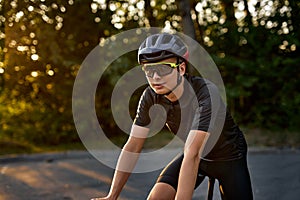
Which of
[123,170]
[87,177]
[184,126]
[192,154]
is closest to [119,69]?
[87,177]

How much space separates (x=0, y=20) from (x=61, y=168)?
10.1 ft

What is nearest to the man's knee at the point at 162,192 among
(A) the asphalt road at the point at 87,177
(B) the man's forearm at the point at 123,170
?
(B) the man's forearm at the point at 123,170

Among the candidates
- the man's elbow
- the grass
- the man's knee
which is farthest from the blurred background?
the man's elbow

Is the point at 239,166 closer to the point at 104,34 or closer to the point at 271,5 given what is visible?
the point at 271,5

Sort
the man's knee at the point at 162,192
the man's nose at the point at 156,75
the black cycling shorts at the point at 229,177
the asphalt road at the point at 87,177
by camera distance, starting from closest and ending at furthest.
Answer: the man's nose at the point at 156,75 → the man's knee at the point at 162,192 → the black cycling shorts at the point at 229,177 → the asphalt road at the point at 87,177

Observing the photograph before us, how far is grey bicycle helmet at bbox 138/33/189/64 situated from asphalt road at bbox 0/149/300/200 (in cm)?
304

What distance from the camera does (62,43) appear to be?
11.9m

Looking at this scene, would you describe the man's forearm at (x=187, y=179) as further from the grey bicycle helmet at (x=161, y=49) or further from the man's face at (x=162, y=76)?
the grey bicycle helmet at (x=161, y=49)

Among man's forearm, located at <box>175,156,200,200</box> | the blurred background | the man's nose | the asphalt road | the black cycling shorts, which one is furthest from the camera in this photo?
the blurred background

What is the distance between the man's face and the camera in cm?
300

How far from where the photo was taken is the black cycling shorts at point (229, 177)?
330cm

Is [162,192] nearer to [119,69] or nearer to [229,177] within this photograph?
[229,177]

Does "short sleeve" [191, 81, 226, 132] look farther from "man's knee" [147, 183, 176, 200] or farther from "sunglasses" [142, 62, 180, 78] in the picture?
A: "man's knee" [147, 183, 176, 200]

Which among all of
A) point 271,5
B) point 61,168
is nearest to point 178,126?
point 61,168
